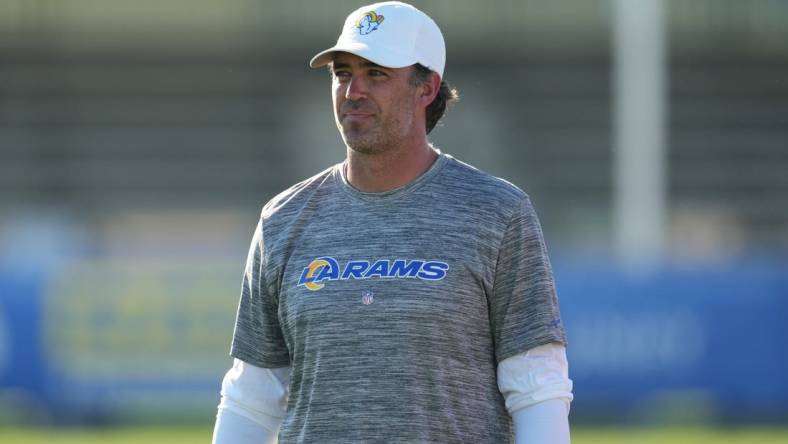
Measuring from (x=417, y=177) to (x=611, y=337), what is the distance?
31.2 ft

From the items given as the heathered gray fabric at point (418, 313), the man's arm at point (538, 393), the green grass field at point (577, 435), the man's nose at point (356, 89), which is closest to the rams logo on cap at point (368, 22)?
the man's nose at point (356, 89)

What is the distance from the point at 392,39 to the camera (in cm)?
363

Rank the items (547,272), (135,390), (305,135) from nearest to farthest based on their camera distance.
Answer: (547,272), (135,390), (305,135)

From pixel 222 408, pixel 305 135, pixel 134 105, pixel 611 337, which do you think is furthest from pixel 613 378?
pixel 134 105

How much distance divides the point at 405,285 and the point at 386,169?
0.30 meters

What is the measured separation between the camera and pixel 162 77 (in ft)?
79.7

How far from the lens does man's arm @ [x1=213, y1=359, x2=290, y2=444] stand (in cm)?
378

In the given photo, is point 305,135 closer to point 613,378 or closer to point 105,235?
point 105,235

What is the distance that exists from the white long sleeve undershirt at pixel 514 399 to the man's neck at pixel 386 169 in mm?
498

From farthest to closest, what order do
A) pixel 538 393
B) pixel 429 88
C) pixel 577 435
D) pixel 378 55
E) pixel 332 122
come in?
pixel 332 122 → pixel 577 435 → pixel 429 88 → pixel 378 55 → pixel 538 393

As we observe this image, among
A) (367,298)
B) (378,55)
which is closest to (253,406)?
(367,298)

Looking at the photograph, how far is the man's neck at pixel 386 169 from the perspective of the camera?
365 centimetres

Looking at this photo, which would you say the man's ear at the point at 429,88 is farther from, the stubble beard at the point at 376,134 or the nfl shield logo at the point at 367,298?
the nfl shield logo at the point at 367,298

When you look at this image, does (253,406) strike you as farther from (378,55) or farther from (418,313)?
(378,55)
